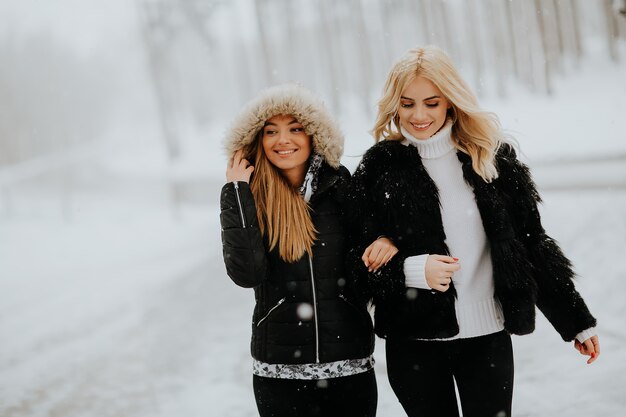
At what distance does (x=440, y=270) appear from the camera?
7.47 ft

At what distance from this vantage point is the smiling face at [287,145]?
272cm

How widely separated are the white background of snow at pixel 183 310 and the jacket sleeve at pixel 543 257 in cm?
43

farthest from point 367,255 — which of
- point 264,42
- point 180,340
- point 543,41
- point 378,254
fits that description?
point 264,42

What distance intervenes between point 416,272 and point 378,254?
0.56 ft

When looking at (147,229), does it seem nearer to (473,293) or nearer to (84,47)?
(473,293)

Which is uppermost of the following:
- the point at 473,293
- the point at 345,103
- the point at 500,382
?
the point at 345,103

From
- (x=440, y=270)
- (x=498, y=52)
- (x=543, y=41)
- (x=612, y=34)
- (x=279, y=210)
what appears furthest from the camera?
(x=498, y=52)

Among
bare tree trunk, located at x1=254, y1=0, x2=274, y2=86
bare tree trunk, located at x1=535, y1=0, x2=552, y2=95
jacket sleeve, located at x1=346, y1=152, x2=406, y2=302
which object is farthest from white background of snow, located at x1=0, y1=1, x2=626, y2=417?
bare tree trunk, located at x1=254, y1=0, x2=274, y2=86

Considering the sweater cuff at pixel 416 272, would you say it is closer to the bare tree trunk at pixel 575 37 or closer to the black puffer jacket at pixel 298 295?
the black puffer jacket at pixel 298 295

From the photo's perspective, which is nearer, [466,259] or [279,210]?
[466,259]

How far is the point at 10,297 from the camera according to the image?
9469mm

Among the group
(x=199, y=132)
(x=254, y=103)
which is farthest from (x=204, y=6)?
(x=254, y=103)

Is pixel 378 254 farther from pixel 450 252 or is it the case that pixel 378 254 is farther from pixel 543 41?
pixel 543 41

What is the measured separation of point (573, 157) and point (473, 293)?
37.1 ft
